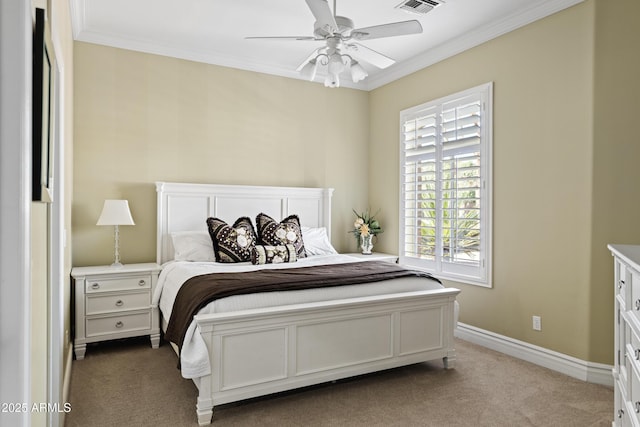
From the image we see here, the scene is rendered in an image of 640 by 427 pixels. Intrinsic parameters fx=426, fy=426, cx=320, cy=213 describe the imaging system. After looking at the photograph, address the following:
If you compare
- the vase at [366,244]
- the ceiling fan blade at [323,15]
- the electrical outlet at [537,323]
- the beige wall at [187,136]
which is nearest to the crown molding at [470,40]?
the beige wall at [187,136]

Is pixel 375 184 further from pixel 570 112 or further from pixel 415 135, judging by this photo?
pixel 570 112

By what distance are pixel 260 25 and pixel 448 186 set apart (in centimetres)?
239

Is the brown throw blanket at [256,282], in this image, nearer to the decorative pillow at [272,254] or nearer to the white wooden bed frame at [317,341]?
the white wooden bed frame at [317,341]

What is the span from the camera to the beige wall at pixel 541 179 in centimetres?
321

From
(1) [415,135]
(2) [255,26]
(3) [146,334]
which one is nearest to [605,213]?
(1) [415,135]

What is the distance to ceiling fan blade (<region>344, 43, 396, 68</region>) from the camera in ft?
10.5

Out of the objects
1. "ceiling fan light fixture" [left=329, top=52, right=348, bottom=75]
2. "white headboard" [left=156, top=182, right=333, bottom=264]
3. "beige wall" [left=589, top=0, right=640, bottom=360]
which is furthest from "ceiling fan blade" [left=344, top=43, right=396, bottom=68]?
"white headboard" [left=156, top=182, right=333, bottom=264]

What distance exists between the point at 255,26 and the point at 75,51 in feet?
5.63

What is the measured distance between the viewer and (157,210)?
14.0 ft

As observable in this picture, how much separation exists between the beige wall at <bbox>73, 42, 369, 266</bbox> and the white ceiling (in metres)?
0.17

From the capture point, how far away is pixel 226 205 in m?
4.61

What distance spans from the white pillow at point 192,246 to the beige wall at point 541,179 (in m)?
2.54

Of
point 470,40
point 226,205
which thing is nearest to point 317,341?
point 226,205

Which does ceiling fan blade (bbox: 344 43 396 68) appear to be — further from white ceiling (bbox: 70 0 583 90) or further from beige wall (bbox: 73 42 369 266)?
beige wall (bbox: 73 42 369 266)
